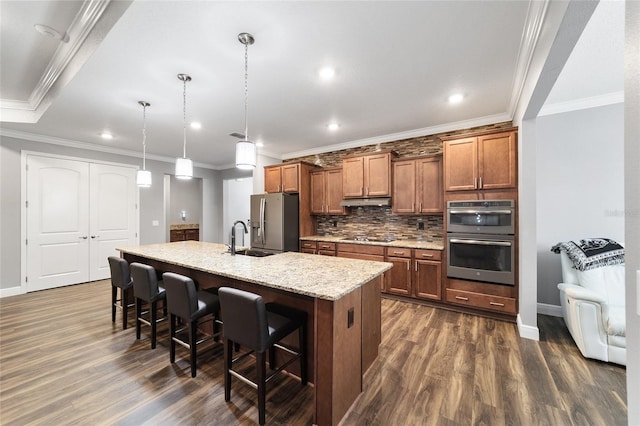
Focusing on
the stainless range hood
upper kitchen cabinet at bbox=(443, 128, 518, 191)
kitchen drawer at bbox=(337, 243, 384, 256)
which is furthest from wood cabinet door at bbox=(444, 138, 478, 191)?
kitchen drawer at bbox=(337, 243, 384, 256)

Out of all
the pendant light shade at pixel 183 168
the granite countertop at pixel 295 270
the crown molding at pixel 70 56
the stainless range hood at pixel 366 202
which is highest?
the crown molding at pixel 70 56

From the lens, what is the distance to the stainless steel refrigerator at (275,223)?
4.79 m

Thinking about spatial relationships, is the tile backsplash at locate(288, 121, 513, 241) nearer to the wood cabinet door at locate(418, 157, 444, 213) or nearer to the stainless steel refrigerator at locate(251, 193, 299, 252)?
the wood cabinet door at locate(418, 157, 444, 213)

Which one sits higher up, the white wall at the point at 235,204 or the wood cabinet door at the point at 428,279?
the white wall at the point at 235,204

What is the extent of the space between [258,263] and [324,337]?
100 cm

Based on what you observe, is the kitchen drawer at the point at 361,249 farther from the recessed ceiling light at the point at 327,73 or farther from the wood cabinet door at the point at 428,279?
the recessed ceiling light at the point at 327,73

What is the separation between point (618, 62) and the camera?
2.43 metres

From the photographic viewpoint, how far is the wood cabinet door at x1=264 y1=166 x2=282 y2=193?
5.34 metres

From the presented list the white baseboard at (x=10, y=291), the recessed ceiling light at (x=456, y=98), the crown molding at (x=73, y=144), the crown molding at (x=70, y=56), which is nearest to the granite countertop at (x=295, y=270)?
the crown molding at (x=70, y=56)

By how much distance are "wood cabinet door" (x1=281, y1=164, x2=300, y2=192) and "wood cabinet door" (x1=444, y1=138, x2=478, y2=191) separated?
267 centimetres

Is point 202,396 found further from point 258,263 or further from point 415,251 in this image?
point 415,251

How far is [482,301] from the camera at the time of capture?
3270 millimetres

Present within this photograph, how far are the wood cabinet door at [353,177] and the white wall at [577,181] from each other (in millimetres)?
2451

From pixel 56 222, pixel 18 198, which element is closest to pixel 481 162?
pixel 56 222
